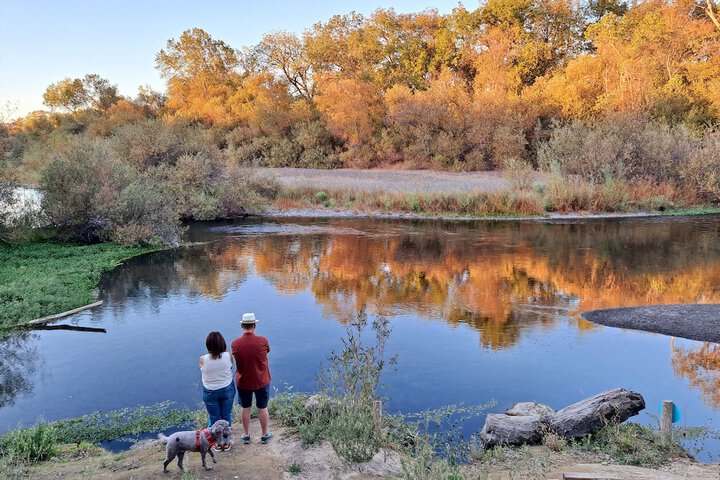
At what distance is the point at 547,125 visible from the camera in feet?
136

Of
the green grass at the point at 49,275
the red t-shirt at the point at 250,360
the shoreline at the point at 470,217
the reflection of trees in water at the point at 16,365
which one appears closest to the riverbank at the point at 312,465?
the red t-shirt at the point at 250,360

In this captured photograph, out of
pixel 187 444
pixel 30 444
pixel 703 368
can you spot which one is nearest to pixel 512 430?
pixel 187 444

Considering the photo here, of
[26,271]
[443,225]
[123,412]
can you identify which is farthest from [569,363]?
[443,225]

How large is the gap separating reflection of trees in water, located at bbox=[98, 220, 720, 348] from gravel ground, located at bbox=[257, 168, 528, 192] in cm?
879

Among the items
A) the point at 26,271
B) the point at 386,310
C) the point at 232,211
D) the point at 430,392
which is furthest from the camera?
the point at 232,211

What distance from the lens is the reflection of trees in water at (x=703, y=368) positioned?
26.3ft

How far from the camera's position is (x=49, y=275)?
14.0 metres

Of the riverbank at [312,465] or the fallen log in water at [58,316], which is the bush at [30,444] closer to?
the riverbank at [312,465]

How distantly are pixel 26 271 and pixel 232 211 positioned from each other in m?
14.4

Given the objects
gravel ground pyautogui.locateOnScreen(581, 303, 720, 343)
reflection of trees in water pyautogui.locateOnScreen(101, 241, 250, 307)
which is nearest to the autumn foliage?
reflection of trees in water pyautogui.locateOnScreen(101, 241, 250, 307)

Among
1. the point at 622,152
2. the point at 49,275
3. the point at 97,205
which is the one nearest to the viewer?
the point at 49,275

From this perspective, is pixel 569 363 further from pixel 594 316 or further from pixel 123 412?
pixel 123 412

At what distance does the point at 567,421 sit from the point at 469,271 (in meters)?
9.74

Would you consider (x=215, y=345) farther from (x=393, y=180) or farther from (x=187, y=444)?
(x=393, y=180)
